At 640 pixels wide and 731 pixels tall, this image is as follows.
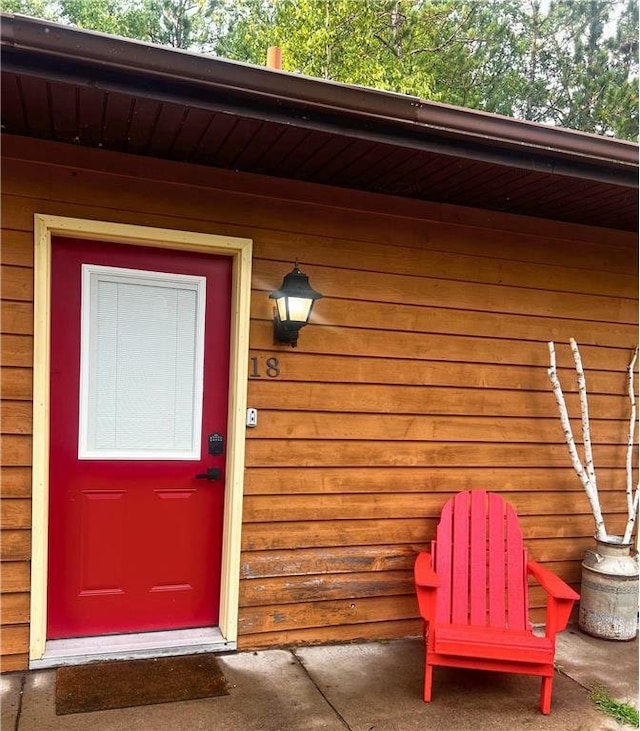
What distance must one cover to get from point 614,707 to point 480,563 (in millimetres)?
765

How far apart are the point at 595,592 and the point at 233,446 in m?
2.10

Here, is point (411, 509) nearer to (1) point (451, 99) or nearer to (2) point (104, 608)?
(2) point (104, 608)

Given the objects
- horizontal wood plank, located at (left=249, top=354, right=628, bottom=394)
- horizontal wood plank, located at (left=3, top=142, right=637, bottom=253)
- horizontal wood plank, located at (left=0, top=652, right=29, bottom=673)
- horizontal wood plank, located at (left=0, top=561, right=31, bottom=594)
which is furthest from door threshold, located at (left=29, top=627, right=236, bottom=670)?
horizontal wood plank, located at (left=3, top=142, right=637, bottom=253)

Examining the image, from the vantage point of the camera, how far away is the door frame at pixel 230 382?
2.45m

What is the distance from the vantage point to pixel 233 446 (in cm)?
275

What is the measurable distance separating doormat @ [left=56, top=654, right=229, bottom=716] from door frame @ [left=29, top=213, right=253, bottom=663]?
198mm

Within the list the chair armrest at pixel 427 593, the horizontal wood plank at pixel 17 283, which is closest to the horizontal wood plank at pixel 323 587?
the chair armrest at pixel 427 593

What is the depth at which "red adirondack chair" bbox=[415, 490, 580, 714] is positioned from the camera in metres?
2.39

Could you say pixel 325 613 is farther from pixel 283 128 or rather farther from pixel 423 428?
pixel 283 128

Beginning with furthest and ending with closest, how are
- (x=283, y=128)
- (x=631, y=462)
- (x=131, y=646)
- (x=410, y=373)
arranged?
1. (x=631, y=462)
2. (x=410, y=373)
3. (x=131, y=646)
4. (x=283, y=128)

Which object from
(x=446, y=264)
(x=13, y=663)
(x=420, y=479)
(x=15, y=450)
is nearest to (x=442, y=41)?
(x=446, y=264)

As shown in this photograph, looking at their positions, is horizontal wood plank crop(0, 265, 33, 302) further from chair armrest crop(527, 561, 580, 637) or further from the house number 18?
chair armrest crop(527, 561, 580, 637)

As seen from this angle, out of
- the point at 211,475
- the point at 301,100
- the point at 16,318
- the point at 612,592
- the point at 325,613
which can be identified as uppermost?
the point at 301,100

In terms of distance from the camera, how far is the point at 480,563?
280 cm
